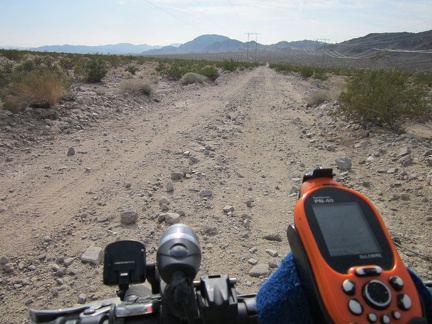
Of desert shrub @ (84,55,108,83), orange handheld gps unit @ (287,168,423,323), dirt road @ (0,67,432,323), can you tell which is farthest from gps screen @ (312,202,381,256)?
desert shrub @ (84,55,108,83)

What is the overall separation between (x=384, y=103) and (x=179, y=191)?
4775 mm

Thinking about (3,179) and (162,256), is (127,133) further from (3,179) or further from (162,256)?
(162,256)

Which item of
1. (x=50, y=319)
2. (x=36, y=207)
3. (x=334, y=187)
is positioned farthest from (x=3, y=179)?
(x=334, y=187)

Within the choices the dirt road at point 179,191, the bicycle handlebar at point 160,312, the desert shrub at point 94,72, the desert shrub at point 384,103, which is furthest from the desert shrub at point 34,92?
the bicycle handlebar at point 160,312

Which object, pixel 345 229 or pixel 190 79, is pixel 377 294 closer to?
pixel 345 229

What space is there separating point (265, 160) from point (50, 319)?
16.6 ft

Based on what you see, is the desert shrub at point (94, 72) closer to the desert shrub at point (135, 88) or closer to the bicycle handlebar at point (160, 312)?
Answer: the desert shrub at point (135, 88)

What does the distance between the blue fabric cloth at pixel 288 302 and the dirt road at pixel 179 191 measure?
5.91 feet

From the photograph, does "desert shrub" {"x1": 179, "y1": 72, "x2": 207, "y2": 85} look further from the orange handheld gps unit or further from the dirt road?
the orange handheld gps unit

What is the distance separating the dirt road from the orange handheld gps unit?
71.7 inches

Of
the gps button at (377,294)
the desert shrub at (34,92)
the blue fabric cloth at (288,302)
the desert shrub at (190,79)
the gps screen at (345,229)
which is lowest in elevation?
the desert shrub at (190,79)

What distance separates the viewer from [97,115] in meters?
8.45

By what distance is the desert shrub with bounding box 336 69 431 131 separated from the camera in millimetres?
7156

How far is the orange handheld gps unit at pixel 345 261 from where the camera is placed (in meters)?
0.87
